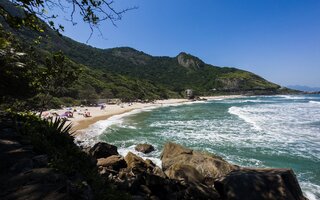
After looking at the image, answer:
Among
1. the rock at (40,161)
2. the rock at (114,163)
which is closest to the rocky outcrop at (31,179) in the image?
the rock at (40,161)

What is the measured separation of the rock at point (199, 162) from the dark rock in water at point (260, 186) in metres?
3.57

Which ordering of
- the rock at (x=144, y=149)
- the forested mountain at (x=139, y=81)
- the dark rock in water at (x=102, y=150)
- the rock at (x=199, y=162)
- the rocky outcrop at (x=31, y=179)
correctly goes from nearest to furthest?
1. the rocky outcrop at (x=31, y=179)
2. the rock at (x=199, y=162)
3. the dark rock in water at (x=102, y=150)
4. the rock at (x=144, y=149)
5. the forested mountain at (x=139, y=81)

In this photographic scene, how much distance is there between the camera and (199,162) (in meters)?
12.3

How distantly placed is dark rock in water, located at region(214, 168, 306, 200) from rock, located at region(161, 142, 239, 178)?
3572mm

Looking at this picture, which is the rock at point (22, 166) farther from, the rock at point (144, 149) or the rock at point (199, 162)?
the rock at point (144, 149)

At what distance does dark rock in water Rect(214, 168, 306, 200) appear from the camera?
714 cm

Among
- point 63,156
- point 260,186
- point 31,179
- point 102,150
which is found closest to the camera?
point 31,179

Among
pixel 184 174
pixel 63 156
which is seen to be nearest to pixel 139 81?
pixel 184 174

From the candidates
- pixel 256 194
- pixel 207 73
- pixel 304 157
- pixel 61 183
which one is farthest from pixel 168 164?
pixel 207 73

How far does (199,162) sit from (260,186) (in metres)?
5.09

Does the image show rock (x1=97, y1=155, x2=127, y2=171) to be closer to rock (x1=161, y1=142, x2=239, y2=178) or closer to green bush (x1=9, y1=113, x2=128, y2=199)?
rock (x1=161, y1=142, x2=239, y2=178)

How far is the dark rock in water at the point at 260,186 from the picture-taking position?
714cm

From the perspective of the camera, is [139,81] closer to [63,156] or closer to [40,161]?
[63,156]

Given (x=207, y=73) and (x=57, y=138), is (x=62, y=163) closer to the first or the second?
A: (x=57, y=138)
